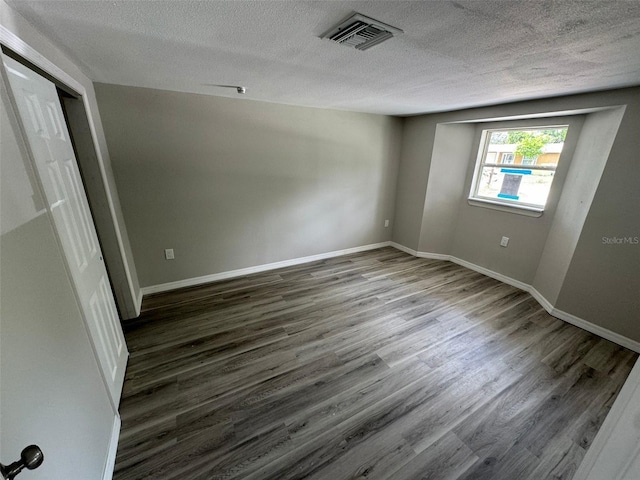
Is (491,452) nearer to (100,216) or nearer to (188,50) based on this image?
(188,50)

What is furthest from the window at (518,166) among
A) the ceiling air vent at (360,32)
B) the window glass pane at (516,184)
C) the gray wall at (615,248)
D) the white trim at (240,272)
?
the ceiling air vent at (360,32)

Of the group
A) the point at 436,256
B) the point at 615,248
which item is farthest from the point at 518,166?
the point at 436,256

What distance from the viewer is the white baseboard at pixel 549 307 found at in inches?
92.7

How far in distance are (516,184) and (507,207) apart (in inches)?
12.5

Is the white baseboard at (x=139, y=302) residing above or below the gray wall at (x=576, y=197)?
below

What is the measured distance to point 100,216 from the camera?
213cm

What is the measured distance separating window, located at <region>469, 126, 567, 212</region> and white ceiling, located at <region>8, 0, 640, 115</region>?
35.7 inches

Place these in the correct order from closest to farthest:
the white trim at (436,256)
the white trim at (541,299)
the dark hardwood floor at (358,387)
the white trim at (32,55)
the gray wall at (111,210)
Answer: the white trim at (32,55), the dark hardwood floor at (358,387), the gray wall at (111,210), the white trim at (541,299), the white trim at (436,256)

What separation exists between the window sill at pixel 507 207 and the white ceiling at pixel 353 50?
53.2 inches

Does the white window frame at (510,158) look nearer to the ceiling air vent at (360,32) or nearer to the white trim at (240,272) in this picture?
the white trim at (240,272)

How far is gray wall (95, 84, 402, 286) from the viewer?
8.50 ft

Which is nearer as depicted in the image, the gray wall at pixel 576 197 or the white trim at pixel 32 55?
the white trim at pixel 32 55

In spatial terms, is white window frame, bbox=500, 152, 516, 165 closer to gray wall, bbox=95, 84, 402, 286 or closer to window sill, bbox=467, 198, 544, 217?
window sill, bbox=467, 198, 544, 217

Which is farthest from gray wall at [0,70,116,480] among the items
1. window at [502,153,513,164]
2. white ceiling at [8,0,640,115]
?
window at [502,153,513,164]
